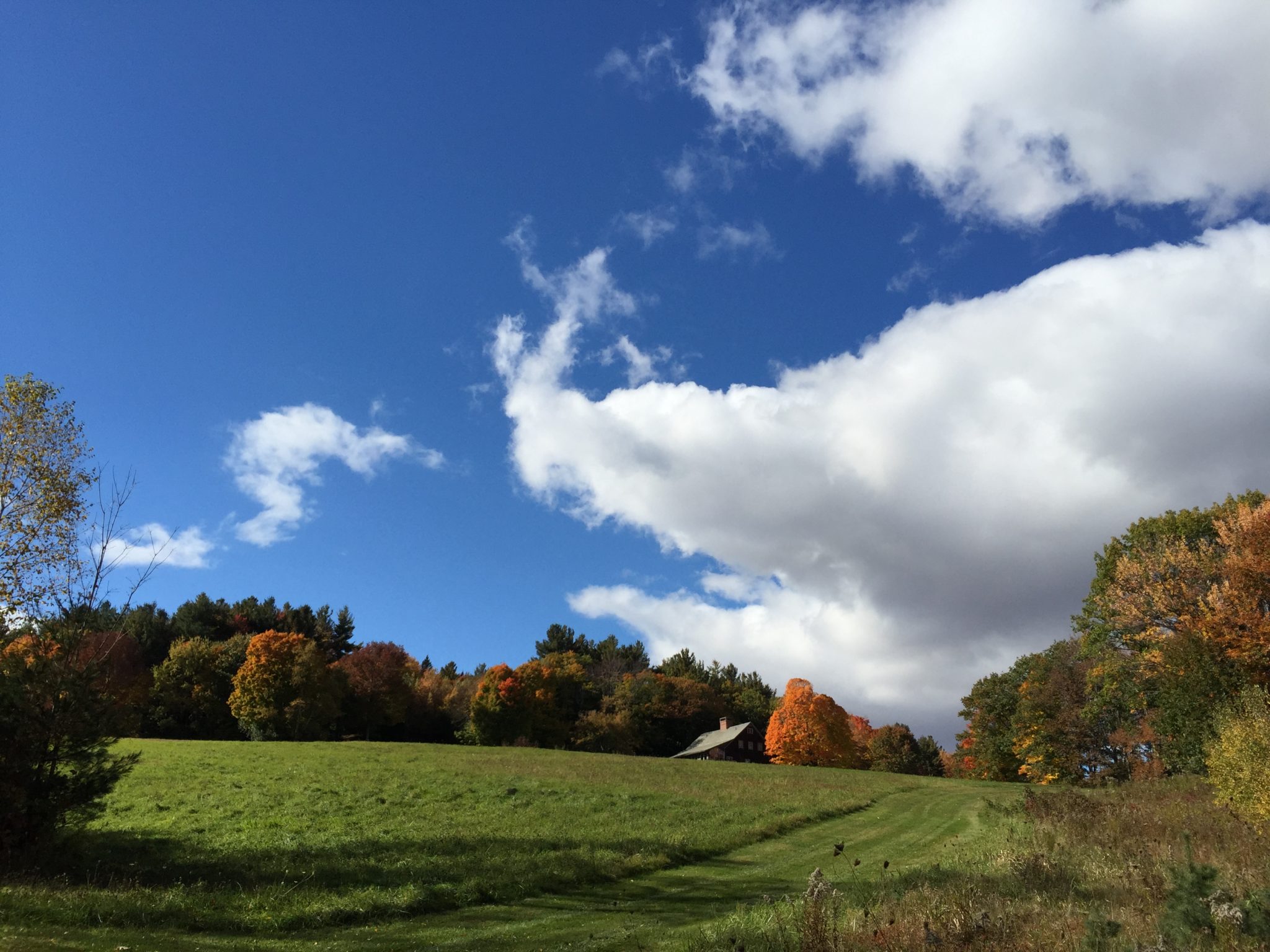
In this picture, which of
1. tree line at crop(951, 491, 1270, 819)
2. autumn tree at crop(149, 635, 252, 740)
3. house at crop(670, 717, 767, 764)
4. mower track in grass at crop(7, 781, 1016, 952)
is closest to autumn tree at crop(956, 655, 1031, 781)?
tree line at crop(951, 491, 1270, 819)

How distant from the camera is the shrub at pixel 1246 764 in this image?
15531mm

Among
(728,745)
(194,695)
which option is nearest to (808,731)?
(728,745)

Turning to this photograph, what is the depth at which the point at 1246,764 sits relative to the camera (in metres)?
16.0

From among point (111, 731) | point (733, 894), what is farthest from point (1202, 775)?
point (111, 731)

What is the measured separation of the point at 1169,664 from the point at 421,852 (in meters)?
32.3

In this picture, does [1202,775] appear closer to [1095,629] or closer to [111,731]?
[1095,629]

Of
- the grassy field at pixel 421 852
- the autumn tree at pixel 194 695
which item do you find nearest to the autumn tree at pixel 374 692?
the autumn tree at pixel 194 695

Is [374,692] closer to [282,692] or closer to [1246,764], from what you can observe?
[282,692]

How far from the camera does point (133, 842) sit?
18891 mm

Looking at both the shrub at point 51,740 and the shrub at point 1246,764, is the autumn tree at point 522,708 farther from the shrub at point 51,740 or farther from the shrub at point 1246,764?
the shrub at point 1246,764

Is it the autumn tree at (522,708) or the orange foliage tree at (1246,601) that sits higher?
the orange foliage tree at (1246,601)

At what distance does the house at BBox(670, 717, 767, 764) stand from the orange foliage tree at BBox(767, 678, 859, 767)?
8.40m

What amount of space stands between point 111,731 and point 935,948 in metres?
16.1

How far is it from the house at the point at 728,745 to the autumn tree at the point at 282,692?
40863 mm
